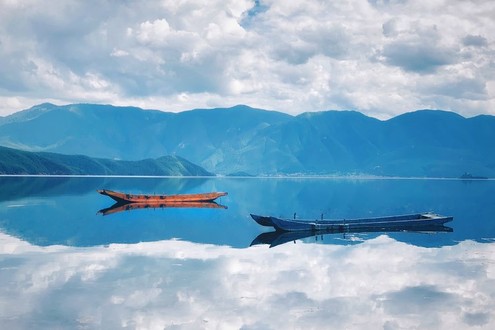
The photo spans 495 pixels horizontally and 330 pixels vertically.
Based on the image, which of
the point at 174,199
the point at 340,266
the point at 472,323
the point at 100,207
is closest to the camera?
the point at 472,323

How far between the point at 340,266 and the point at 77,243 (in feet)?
87.8

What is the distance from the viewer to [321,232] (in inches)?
2402

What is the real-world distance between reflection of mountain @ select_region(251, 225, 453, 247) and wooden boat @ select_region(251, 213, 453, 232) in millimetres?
422

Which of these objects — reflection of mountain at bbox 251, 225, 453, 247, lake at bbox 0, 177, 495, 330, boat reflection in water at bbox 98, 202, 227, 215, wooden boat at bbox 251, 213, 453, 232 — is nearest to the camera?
lake at bbox 0, 177, 495, 330

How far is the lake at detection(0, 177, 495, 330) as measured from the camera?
25.9 meters

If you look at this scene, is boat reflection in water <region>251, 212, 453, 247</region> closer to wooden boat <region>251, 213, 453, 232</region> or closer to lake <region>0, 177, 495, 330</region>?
wooden boat <region>251, 213, 453, 232</region>

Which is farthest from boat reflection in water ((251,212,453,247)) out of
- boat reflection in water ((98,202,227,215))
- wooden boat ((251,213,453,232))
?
boat reflection in water ((98,202,227,215))

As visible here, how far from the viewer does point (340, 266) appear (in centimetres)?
4016

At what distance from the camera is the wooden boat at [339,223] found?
61.1 metres

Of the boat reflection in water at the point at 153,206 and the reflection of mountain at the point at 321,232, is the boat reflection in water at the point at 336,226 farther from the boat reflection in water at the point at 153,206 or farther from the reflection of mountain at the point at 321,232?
the boat reflection in water at the point at 153,206

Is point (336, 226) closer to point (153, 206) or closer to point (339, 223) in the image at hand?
point (339, 223)

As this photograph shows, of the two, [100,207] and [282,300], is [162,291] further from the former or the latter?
[100,207]

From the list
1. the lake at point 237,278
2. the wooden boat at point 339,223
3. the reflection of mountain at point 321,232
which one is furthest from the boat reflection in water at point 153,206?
the reflection of mountain at point 321,232

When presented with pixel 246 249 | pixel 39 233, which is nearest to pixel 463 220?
pixel 246 249
